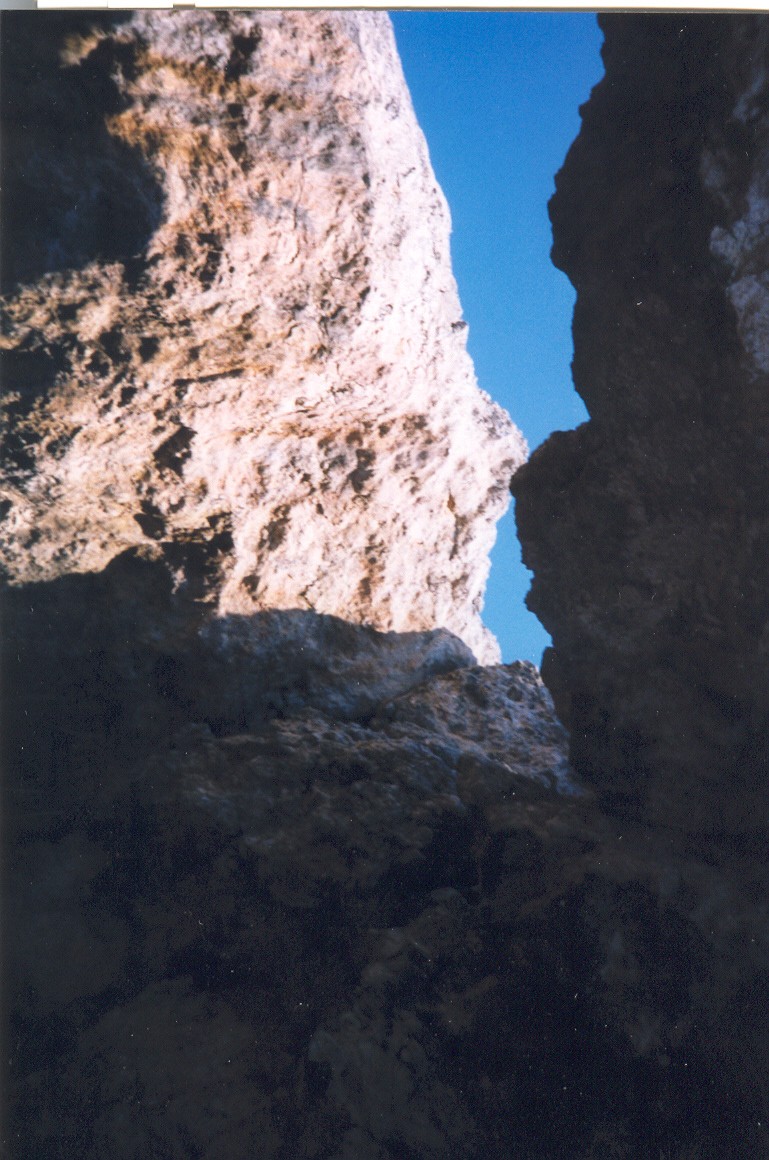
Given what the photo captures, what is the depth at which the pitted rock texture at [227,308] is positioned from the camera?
8.25 feet

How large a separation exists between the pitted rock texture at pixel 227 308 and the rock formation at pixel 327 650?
0.01 meters

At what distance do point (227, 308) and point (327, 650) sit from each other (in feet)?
4.38

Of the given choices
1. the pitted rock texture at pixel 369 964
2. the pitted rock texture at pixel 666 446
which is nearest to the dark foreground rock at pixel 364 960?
the pitted rock texture at pixel 369 964

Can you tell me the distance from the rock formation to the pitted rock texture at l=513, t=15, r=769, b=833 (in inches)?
0.5

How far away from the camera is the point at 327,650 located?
11.3ft

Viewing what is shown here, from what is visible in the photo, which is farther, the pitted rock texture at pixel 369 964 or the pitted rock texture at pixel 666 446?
the pitted rock texture at pixel 369 964

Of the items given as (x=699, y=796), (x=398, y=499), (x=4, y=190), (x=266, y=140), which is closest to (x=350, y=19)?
(x=266, y=140)

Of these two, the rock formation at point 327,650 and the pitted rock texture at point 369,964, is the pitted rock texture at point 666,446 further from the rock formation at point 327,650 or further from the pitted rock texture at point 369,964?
the pitted rock texture at point 369,964

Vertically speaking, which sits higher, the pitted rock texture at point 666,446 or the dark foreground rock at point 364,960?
the pitted rock texture at point 666,446

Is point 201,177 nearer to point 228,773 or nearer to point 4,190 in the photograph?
point 4,190

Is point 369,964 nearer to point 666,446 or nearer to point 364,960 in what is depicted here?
point 364,960

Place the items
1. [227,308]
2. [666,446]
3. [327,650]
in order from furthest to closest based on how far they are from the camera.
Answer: [327,650], [227,308], [666,446]

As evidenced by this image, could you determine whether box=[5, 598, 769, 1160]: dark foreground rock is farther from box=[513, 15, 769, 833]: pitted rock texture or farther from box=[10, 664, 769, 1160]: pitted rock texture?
box=[513, 15, 769, 833]: pitted rock texture

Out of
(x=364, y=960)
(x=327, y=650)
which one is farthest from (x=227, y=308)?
(x=364, y=960)
